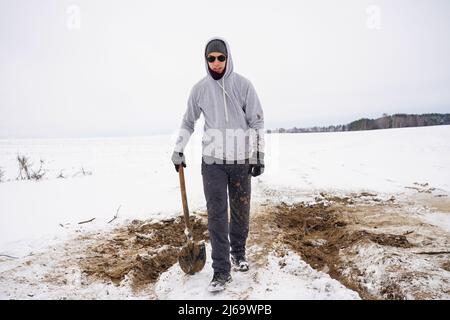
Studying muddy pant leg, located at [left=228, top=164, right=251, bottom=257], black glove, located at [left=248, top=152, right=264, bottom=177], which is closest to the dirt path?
muddy pant leg, located at [left=228, top=164, right=251, bottom=257]

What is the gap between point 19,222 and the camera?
473 centimetres

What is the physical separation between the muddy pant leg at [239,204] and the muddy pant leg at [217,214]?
0.15 m

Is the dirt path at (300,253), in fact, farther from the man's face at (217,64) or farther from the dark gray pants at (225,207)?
the man's face at (217,64)

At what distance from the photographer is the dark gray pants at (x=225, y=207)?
2951 millimetres

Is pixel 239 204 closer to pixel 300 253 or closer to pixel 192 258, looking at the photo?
pixel 192 258

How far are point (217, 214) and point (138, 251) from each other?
1436 millimetres

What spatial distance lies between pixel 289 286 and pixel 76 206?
14.6 ft

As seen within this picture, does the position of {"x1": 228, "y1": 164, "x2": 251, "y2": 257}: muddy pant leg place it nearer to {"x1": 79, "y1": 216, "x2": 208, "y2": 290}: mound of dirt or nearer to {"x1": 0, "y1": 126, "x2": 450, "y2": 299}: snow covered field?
{"x1": 0, "y1": 126, "x2": 450, "y2": 299}: snow covered field

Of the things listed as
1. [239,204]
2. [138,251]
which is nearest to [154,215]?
[138,251]

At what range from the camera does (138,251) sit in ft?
12.4

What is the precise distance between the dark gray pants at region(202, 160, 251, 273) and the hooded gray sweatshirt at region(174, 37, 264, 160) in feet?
0.50

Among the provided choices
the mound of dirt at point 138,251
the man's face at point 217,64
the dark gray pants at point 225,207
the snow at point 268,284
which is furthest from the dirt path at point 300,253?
the man's face at point 217,64
